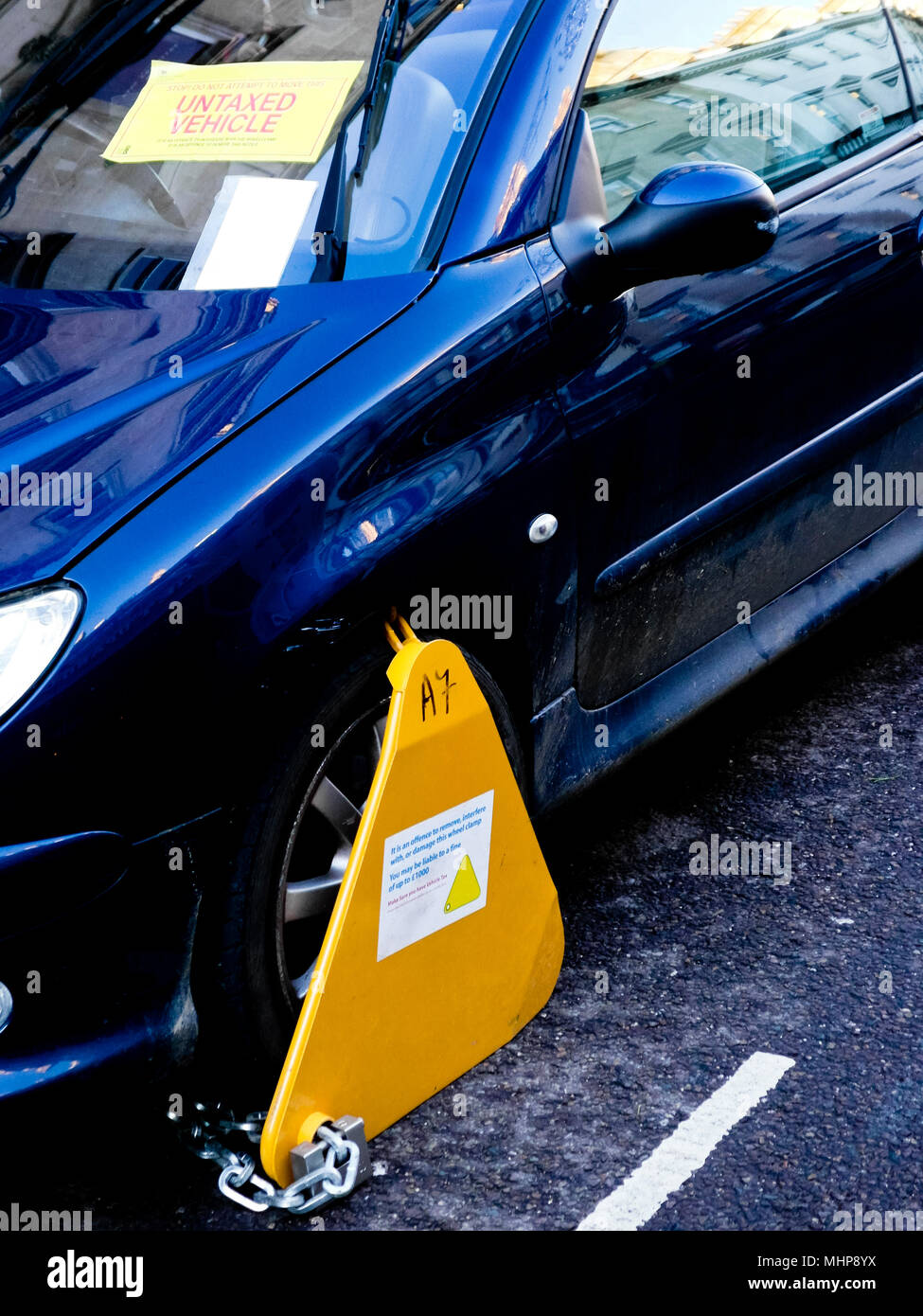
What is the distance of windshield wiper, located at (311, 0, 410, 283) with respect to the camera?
2.02 metres

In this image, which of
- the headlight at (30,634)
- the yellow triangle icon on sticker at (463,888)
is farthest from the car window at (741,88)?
the headlight at (30,634)

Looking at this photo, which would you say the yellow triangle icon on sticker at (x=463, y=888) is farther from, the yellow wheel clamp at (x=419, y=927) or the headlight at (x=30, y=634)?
the headlight at (x=30, y=634)

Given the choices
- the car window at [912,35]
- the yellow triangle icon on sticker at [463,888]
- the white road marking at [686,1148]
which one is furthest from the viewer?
the car window at [912,35]

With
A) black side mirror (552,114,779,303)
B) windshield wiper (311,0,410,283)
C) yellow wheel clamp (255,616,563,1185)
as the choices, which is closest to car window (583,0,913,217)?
black side mirror (552,114,779,303)

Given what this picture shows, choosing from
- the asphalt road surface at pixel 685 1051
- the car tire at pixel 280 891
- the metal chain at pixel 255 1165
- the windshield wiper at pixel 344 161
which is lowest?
the asphalt road surface at pixel 685 1051

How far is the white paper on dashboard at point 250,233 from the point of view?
2.07m

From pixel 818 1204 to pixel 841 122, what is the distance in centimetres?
206

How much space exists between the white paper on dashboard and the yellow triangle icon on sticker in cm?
92

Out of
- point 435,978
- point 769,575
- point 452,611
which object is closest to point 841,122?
point 769,575

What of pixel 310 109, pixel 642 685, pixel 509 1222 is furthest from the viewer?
pixel 642 685

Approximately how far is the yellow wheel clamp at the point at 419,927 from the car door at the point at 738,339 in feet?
1.25
